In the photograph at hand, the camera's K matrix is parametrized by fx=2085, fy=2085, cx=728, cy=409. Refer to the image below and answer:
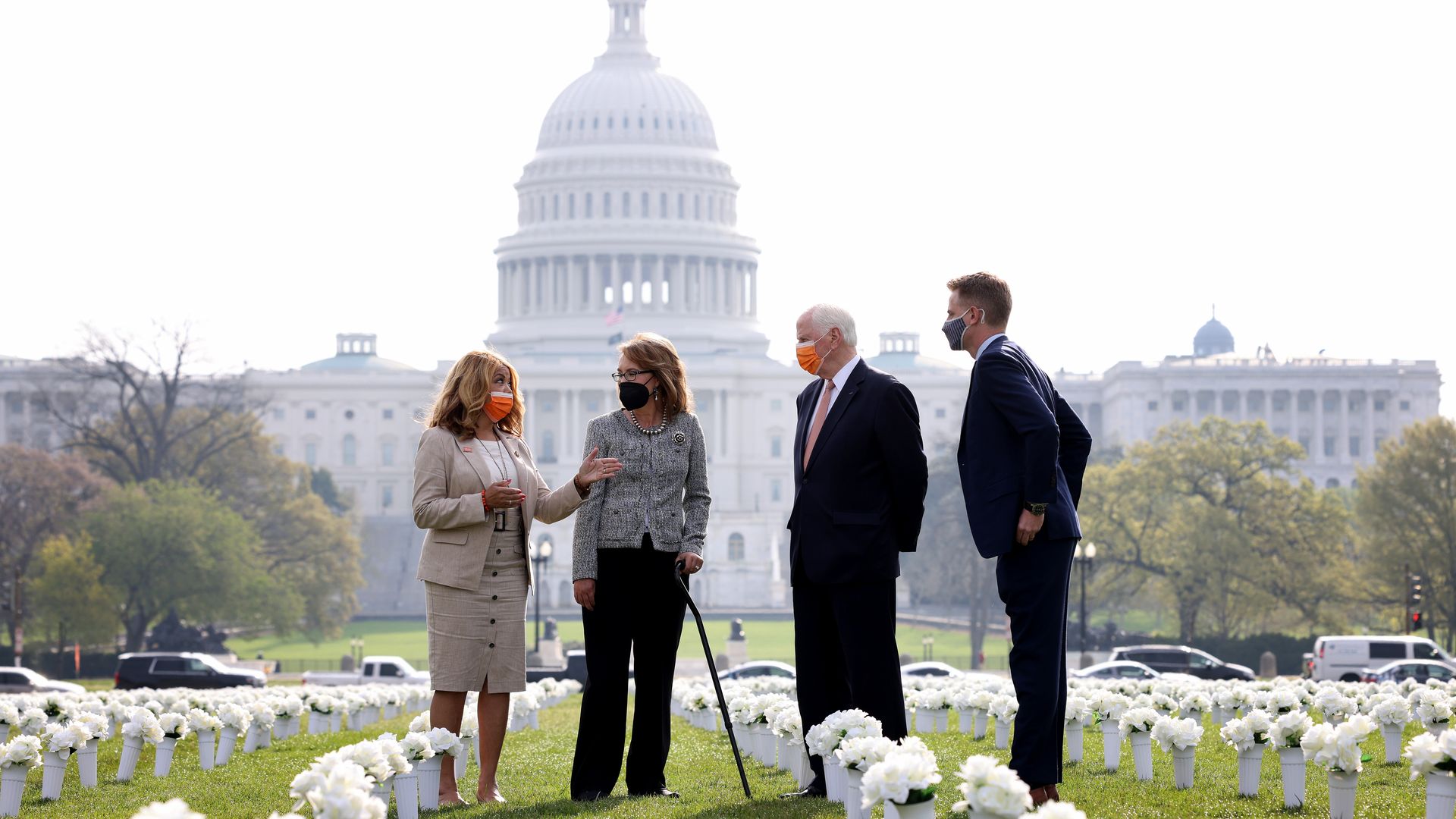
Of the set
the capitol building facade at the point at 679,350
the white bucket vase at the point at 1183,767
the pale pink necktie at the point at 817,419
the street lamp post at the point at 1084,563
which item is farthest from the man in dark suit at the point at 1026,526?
the capitol building facade at the point at 679,350

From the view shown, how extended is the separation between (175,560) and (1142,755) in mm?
50477

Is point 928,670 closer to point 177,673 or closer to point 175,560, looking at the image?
point 177,673

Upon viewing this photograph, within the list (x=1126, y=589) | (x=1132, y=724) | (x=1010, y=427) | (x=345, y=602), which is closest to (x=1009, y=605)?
(x=1010, y=427)

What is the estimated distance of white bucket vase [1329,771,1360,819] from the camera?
966cm

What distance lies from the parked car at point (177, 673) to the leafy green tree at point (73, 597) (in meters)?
15.9

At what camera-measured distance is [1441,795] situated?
8812mm

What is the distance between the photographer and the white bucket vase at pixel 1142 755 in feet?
39.1

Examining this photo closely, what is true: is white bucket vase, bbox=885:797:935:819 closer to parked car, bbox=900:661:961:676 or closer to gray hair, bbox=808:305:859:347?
gray hair, bbox=808:305:859:347

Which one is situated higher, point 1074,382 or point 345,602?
point 1074,382

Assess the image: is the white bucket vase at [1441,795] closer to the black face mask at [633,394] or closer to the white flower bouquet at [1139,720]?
the white flower bouquet at [1139,720]

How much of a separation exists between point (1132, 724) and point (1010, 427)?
105 inches

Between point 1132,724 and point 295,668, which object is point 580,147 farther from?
point 1132,724

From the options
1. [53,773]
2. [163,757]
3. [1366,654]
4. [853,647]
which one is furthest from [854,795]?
[1366,654]

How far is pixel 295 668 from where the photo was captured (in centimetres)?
5994
